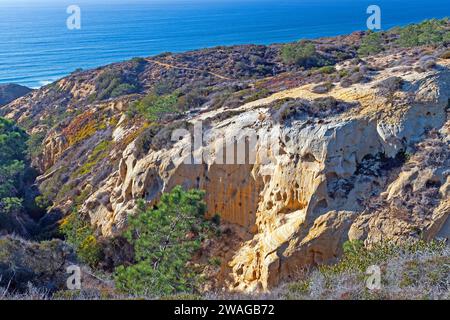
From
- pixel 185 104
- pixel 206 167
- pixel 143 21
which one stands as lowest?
pixel 206 167

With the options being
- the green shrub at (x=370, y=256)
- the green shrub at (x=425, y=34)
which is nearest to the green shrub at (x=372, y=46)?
the green shrub at (x=425, y=34)

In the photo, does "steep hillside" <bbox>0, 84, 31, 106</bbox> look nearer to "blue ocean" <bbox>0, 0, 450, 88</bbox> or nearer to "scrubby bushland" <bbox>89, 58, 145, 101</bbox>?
"blue ocean" <bbox>0, 0, 450, 88</bbox>

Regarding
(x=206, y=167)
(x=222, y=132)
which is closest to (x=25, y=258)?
(x=206, y=167)

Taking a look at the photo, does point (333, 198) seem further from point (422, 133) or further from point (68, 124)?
point (68, 124)

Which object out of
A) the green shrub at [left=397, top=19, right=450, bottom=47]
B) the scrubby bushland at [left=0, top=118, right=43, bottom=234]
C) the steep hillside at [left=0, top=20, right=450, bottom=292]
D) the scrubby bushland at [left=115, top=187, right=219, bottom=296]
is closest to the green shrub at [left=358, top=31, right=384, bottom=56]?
the green shrub at [left=397, top=19, right=450, bottom=47]

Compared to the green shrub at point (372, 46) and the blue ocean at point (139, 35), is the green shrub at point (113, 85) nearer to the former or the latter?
the green shrub at point (372, 46)
